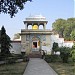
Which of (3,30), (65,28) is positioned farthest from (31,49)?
(65,28)

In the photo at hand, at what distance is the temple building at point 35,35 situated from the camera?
4666cm

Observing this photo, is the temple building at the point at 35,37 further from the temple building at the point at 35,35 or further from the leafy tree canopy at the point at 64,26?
the leafy tree canopy at the point at 64,26

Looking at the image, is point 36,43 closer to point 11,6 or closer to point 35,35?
point 35,35

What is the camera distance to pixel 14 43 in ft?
157

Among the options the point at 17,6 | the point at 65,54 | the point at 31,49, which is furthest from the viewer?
the point at 31,49

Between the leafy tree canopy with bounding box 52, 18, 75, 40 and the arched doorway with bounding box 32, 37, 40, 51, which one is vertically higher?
the leafy tree canopy with bounding box 52, 18, 75, 40

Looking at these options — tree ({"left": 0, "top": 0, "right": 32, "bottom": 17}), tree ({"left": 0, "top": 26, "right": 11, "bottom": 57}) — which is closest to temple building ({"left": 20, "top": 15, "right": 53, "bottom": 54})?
tree ({"left": 0, "top": 26, "right": 11, "bottom": 57})

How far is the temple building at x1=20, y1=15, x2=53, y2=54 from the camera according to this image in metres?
46.7

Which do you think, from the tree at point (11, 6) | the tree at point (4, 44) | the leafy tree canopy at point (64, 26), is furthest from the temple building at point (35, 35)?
the tree at point (11, 6)

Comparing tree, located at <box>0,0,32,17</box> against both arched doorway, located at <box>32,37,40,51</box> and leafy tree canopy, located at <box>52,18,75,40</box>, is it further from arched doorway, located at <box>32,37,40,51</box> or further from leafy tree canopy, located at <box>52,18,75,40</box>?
leafy tree canopy, located at <box>52,18,75,40</box>

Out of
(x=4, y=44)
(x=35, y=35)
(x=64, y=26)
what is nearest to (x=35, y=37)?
(x=35, y=35)

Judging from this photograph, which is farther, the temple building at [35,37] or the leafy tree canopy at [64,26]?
the leafy tree canopy at [64,26]

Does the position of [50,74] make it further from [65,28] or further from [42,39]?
[65,28]

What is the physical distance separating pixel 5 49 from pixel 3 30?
3111 millimetres
